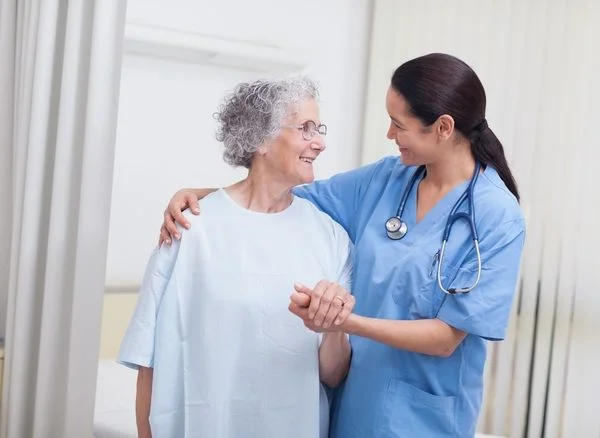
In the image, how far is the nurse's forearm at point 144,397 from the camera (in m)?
Answer: 1.64

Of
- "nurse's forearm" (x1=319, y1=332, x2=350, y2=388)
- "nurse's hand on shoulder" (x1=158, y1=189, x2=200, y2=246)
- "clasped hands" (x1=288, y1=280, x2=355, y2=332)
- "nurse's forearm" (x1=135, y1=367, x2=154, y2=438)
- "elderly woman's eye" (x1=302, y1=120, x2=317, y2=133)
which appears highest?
"elderly woman's eye" (x1=302, y1=120, x2=317, y2=133)

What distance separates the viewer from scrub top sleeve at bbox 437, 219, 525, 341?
61.6 inches

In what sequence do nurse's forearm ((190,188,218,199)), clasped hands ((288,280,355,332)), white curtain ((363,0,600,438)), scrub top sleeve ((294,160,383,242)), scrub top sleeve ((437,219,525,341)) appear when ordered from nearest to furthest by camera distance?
clasped hands ((288,280,355,332)) → scrub top sleeve ((437,219,525,341)) → nurse's forearm ((190,188,218,199)) → scrub top sleeve ((294,160,383,242)) → white curtain ((363,0,600,438))

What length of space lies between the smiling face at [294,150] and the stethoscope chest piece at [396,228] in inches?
7.9

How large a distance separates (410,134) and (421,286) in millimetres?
317

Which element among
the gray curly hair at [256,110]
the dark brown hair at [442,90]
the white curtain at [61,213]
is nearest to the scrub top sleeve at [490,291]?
the dark brown hair at [442,90]

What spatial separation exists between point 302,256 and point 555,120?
4.67 ft

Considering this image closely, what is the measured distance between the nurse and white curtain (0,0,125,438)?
0.23 metres

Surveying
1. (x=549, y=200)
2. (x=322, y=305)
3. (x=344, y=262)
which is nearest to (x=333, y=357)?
(x=344, y=262)

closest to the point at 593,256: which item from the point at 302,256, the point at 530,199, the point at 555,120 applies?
the point at 530,199

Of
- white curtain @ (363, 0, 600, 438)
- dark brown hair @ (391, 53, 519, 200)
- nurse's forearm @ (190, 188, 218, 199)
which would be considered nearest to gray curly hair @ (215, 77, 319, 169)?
nurse's forearm @ (190, 188, 218, 199)

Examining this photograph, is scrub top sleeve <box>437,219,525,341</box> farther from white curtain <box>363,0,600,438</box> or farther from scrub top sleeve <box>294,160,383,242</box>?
white curtain <box>363,0,600,438</box>

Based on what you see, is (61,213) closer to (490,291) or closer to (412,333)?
(412,333)

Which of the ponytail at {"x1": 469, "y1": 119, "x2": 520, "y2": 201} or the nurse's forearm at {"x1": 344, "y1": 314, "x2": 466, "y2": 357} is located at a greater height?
the ponytail at {"x1": 469, "y1": 119, "x2": 520, "y2": 201}
